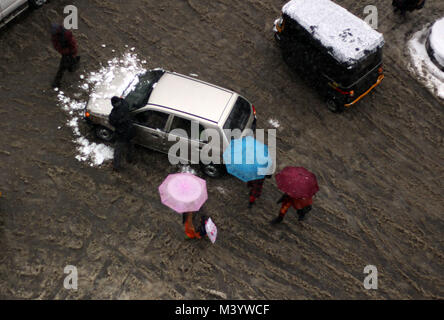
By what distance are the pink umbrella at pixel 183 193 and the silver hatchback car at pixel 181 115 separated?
4.66 ft

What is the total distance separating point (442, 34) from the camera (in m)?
12.0

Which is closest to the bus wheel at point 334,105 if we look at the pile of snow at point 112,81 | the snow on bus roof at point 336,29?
the snow on bus roof at point 336,29

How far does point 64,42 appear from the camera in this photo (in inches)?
376

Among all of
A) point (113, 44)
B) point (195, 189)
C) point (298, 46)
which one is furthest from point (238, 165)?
point (113, 44)

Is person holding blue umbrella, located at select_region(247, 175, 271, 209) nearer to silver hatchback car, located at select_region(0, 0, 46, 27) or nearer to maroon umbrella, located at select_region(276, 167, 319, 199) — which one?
maroon umbrella, located at select_region(276, 167, 319, 199)

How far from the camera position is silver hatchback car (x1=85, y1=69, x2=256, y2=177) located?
8312mm

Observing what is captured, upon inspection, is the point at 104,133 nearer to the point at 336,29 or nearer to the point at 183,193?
the point at 183,193

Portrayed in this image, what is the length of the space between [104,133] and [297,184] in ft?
15.4

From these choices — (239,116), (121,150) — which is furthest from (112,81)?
(239,116)

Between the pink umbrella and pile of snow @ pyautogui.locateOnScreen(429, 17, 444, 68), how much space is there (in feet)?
28.6

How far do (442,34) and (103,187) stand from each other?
10.8 metres

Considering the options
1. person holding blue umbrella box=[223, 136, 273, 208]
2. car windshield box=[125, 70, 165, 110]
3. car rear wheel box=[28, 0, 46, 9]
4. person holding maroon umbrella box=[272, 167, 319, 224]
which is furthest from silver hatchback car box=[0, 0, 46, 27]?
person holding maroon umbrella box=[272, 167, 319, 224]

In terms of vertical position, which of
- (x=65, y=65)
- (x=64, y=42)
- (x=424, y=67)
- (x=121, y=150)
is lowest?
(x=65, y=65)

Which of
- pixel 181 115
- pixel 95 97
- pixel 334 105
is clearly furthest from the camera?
Answer: pixel 334 105
